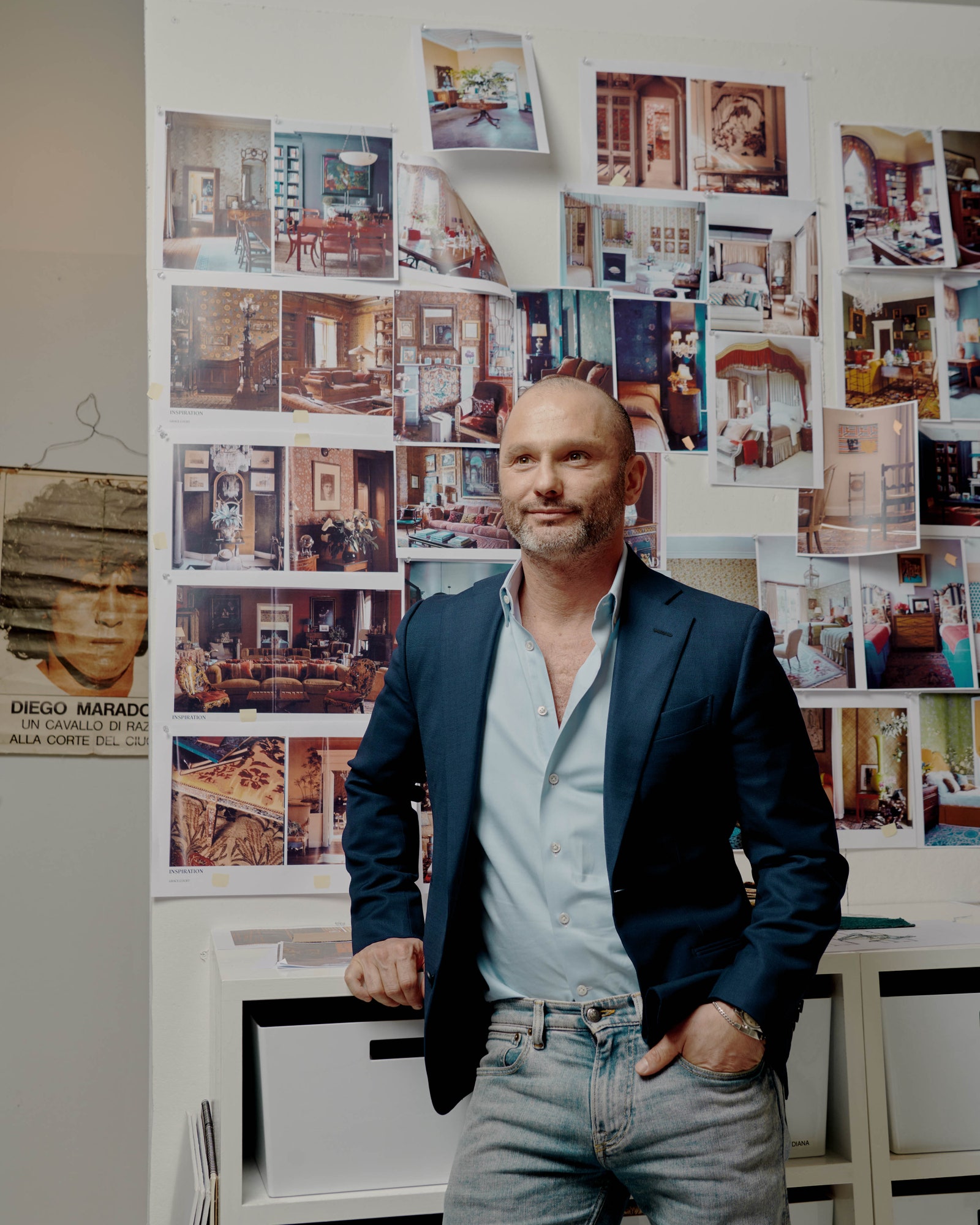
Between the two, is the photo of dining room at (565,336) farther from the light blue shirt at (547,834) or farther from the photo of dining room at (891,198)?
the light blue shirt at (547,834)

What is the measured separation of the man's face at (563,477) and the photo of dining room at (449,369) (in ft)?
1.56

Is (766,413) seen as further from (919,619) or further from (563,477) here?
(563,477)

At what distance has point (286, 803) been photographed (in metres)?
1.76

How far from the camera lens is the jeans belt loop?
1254 millimetres

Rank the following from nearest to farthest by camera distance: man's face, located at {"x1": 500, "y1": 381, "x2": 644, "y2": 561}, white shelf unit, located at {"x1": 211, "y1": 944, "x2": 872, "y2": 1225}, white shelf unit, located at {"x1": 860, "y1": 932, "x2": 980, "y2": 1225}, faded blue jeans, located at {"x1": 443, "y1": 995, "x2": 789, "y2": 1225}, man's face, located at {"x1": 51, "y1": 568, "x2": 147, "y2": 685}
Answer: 1. faded blue jeans, located at {"x1": 443, "y1": 995, "x2": 789, "y2": 1225}
2. man's face, located at {"x1": 500, "y1": 381, "x2": 644, "y2": 561}
3. white shelf unit, located at {"x1": 211, "y1": 944, "x2": 872, "y2": 1225}
4. white shelf unit, located at {"x1": 860, "y1": 932, "x2": 980, "y2": 1225}
5. man's face, located at {"x1": 51, "y1": 568, "x2": 147, "y2": 685}

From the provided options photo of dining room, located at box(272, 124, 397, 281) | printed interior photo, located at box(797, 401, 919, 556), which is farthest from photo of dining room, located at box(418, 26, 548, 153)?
printed interior photo, located at box(797, 401, 919, 556)

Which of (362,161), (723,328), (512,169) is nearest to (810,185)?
(723,328)

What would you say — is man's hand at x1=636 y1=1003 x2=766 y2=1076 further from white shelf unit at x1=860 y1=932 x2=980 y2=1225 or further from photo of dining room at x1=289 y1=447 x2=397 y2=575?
photo of dining room at x1=289 y1=447 x2=397 y2=575

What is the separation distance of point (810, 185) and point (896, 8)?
0.37m

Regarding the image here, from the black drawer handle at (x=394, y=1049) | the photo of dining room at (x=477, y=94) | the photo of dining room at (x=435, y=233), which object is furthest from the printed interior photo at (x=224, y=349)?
the black drawer handle at (x=394, y=1049)

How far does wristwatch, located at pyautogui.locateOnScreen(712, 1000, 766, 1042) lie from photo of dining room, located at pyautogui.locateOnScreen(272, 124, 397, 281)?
1.28 meters

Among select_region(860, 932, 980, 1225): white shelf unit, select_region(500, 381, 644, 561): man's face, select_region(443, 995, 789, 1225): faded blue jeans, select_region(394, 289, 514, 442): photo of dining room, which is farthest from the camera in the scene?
select_region(394, 289, 514, 442): photo of dining room

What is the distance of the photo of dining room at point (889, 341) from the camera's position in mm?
1969

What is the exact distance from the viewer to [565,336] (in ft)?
6.16
